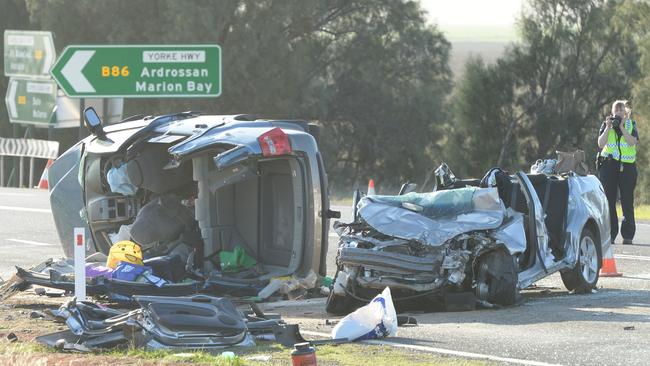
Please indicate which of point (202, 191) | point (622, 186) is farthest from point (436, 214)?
point (622, 186)

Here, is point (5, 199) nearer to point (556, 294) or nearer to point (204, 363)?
point (556, 294)

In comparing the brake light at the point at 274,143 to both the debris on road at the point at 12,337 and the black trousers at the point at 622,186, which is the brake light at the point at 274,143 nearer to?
the debris on road at the point at 12,337

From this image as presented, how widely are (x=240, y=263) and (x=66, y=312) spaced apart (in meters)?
3.32

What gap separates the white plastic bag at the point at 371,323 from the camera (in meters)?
9.06

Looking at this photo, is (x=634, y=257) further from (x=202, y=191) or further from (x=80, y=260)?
(x=80, y=260)

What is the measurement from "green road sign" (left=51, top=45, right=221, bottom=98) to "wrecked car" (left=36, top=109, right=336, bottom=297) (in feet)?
31.4

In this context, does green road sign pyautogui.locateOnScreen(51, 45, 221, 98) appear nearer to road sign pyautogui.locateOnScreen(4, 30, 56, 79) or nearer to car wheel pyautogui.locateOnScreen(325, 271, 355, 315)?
car wheel pyautogui.locateOnScreen(325, 271, 355, 315)

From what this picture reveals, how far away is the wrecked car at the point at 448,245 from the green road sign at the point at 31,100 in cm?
2976

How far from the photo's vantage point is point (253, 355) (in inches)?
332

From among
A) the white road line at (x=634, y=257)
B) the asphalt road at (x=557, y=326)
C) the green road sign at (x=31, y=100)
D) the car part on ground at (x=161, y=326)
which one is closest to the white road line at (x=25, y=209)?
the asphalt road at (x=557, y=326)

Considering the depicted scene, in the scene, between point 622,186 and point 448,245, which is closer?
point 448,245

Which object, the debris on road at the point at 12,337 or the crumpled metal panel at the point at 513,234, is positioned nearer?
the debris on road at the point at 12,337

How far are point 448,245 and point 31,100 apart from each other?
31.8m

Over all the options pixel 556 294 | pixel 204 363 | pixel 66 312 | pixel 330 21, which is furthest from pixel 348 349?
pixel 330 21
